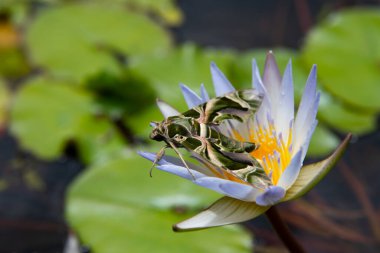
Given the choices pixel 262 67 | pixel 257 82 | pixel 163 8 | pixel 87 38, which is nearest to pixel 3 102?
pixel 87 38

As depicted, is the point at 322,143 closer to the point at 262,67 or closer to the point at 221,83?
the point at 262,67

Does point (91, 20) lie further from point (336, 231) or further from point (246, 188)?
point (246, 188)

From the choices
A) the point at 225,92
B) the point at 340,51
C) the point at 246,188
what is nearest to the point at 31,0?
the point at 340,51

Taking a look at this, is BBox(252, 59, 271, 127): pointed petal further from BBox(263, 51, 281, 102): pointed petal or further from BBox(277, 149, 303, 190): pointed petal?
BBox(277, 149, 303, 190): pointed petal

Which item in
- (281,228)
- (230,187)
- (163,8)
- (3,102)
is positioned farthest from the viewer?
(163,8)

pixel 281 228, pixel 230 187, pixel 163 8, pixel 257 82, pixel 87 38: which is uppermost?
pixel 257 82

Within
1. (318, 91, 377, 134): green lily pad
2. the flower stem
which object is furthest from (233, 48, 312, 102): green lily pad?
the flower stem

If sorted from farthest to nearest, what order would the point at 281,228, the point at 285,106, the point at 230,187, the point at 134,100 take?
the point at 134,100 → the point at 285,106 → the point at 281,228 → the point at 230,187
